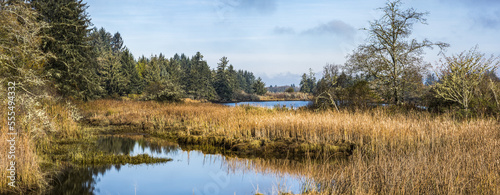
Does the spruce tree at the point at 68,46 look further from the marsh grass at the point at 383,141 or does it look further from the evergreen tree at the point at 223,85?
the evergreen tree at the point at 223,85

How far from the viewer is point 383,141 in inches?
418

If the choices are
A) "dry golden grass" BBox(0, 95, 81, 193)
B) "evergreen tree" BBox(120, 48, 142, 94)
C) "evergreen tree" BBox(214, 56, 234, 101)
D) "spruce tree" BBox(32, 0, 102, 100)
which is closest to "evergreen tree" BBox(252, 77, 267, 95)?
"evergreen tree" BBox(214, 56, 234, 101)

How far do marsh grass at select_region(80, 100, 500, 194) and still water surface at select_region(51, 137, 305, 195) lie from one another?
153 cm

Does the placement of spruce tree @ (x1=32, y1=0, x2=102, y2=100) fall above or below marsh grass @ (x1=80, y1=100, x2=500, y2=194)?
above

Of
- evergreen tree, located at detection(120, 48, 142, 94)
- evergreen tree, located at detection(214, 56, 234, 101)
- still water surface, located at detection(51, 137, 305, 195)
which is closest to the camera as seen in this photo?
still water surface, located at detection(51, 137, 305, 195)

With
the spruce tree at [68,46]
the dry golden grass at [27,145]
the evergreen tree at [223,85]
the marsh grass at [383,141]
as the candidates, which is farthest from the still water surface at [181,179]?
the evergreen tree at [223,85]

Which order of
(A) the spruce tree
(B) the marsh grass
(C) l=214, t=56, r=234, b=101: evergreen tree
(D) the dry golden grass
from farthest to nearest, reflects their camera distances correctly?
(C) l=214, t=56, r=234, b=101: evergreen tree < (A) the spruce tree < (D) the dry golden grass < (B) the marsh grass

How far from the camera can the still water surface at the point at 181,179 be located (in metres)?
8.05

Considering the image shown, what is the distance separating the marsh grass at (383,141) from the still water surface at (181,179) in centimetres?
153

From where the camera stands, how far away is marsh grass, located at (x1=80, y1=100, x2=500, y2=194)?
18.0 ft

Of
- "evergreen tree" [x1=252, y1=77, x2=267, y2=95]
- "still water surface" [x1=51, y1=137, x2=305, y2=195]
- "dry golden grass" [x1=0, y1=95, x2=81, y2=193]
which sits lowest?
"still water surface" [x1=51, y1=137, x2=305, y2=195]

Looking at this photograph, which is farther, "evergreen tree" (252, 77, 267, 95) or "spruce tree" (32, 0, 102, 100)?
"evergreen tree" (252, 77, 267, 95)

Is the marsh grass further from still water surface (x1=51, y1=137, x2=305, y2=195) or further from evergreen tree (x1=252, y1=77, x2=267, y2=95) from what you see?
evergreen tree (x1=252, y1=77, x2=267, y2=95)

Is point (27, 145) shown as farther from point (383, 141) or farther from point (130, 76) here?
point (130, 76)
